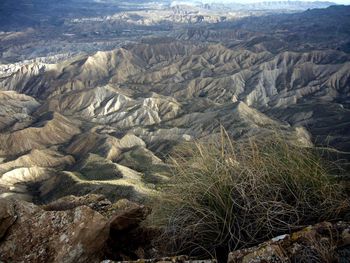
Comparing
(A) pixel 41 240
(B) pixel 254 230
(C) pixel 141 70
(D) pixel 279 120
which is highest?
(B) pixel 254 230

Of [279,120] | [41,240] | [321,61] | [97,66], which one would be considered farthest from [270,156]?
[97,66]

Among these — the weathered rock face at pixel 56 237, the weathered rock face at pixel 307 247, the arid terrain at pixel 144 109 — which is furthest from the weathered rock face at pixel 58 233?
the arid terrain at pixel 144 109

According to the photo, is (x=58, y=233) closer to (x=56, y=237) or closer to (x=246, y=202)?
(x=56, y=237)

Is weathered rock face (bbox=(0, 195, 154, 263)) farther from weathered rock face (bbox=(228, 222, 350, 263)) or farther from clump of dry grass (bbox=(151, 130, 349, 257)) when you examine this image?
weathered rock face (bbox=(228, 222, 350, 263))

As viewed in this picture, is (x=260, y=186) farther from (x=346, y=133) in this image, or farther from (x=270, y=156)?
(x=346, y=133)

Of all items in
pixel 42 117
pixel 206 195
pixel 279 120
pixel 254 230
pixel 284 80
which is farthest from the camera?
pixel 284 80

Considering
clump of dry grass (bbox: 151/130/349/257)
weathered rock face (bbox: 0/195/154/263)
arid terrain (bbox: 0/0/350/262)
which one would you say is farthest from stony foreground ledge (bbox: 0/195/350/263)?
arid terrain (bbox: 0/0/350/262)

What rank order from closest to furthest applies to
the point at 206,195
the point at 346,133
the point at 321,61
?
1. the point at 206,195
2. the point at 346,133
3. the point at 321,61

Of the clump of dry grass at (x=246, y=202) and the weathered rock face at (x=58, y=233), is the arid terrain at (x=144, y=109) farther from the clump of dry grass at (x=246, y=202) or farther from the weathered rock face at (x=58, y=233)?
the weathered rock face at (x=58, y=233)
